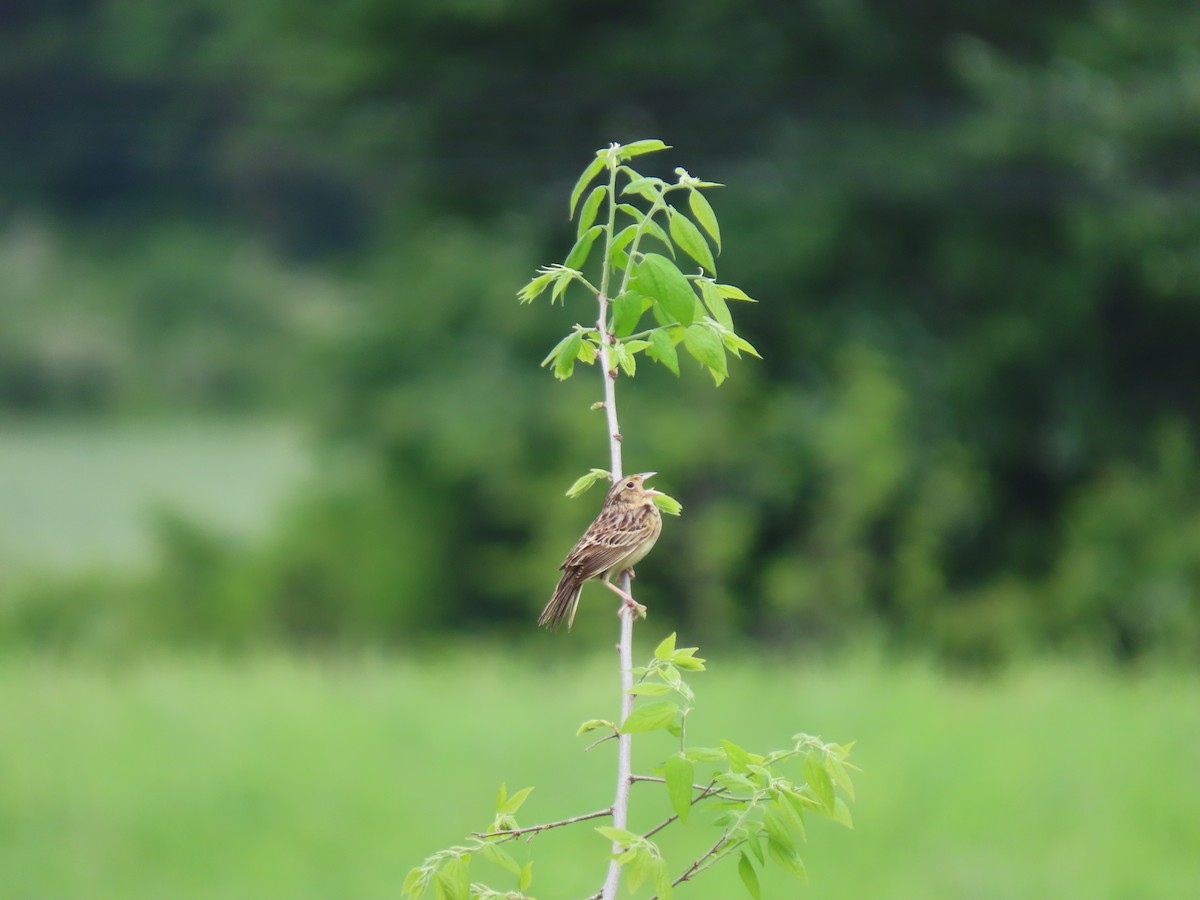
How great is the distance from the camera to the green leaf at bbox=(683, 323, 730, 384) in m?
1.62

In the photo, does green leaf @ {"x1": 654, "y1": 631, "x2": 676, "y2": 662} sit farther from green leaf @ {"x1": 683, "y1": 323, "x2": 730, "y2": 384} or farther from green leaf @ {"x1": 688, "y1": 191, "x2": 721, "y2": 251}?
green leaf @ {"x1": 688, "y1": 191, "x2": 721, "y2": 251}

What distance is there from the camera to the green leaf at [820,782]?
1.54m

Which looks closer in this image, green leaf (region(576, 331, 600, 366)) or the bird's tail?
green leaf (region(576, 331, 600, 366))

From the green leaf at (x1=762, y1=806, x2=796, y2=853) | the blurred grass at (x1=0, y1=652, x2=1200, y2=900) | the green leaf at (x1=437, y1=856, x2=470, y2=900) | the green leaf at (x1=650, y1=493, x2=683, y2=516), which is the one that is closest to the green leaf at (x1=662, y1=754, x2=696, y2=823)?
the green leaf at (x1=762, y1=806, x2=796, y2=853)

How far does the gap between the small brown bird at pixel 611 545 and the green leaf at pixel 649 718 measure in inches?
14.0

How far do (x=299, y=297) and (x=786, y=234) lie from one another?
193 inches

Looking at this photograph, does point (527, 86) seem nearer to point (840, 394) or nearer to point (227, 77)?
point (227, 77)

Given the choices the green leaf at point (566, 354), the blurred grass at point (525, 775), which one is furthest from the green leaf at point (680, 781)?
the blurred grass at point (525, 775)

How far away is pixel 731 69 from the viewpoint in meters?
12.5

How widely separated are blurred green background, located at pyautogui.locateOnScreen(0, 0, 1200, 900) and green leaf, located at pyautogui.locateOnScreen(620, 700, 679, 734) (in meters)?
7.80

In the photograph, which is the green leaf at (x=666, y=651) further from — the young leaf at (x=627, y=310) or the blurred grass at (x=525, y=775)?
the blurred grass at (x=525, y=775)

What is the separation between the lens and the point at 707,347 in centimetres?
163

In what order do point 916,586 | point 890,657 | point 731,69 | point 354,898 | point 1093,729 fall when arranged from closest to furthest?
1. point 354,898
2. point 1093,729
3. point 890,657
4. point 916,586
5. point 731,69

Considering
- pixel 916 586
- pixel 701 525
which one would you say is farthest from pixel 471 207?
pixel 916 586
